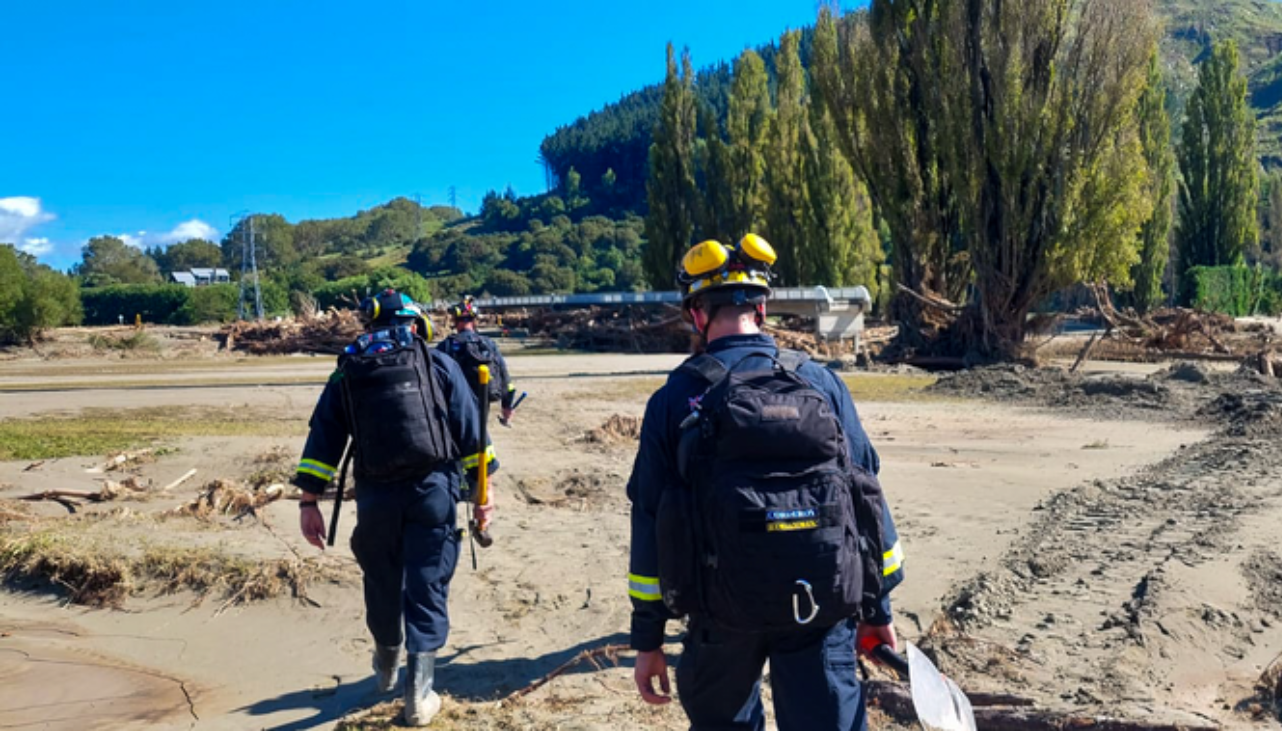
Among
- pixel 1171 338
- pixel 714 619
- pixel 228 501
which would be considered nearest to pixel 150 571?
pixel 228 501

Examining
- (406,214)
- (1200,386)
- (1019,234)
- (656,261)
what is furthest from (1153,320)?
(406,214)

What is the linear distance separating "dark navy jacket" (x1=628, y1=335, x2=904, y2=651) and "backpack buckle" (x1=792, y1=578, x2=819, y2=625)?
0.41m

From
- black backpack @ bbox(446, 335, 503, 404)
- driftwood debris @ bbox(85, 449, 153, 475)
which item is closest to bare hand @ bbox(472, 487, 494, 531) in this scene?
black backpack @ bbox(446, 335, 503, 404)

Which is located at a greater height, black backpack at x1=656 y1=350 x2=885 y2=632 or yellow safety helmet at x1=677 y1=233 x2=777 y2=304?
yellow safety helmet at x1=677 y1=233 x2=777 y2=304

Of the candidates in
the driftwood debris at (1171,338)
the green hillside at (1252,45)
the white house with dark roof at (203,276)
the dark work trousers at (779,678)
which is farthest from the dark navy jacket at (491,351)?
the green hillside at (1252,45)

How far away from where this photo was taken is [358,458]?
4402 mm

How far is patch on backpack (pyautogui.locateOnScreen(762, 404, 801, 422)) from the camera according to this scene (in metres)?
2.52

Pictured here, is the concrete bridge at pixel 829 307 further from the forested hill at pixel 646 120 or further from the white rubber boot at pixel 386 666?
the forested hill at pixel 646 120

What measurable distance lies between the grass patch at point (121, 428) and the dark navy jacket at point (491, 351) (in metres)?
5.16

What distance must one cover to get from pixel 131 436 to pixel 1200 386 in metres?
16.6

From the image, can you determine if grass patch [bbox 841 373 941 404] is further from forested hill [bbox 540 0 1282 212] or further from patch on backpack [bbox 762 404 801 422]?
forested hill [bbox 540 0 1282 212]

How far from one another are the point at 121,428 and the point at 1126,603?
42.9ft

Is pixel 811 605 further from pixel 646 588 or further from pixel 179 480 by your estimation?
pixel 179 480

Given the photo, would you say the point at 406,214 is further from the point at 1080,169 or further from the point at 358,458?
the point at 358,458
